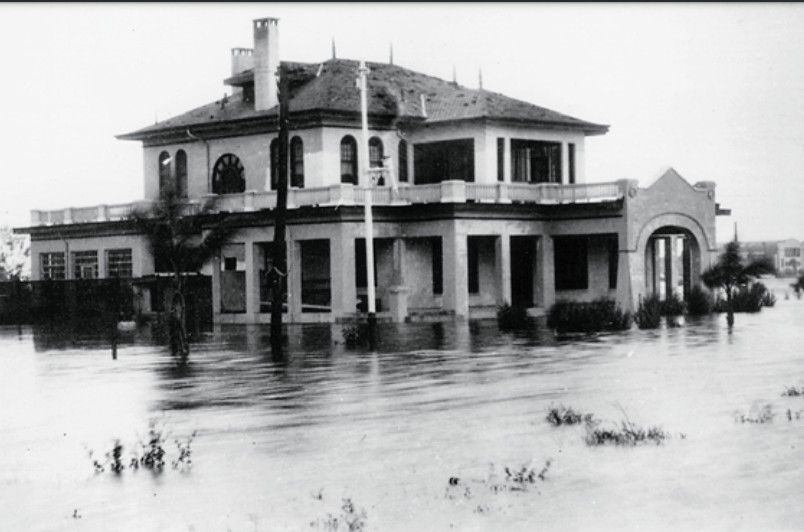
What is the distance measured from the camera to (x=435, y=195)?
4422cm

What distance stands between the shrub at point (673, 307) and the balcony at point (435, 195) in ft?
12.9

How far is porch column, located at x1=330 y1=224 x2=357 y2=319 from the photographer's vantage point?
4331cm

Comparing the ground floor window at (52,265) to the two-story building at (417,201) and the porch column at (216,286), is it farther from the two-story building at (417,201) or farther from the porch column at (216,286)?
the porch column at (216,286)

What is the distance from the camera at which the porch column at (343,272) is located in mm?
43312

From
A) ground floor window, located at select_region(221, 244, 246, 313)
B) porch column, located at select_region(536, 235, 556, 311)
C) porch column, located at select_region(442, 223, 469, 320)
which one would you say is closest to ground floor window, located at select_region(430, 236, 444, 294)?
porch column, located at select_region(442, 223, 469, 320)

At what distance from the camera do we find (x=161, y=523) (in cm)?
1212

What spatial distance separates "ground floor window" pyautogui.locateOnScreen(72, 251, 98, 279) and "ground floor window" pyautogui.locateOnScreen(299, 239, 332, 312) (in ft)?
34.9

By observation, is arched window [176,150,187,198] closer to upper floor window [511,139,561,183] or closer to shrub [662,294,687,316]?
upper floor window [511,139,561,183]

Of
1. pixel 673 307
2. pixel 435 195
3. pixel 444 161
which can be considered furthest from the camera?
pixel 444 161

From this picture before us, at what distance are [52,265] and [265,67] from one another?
13967 mm

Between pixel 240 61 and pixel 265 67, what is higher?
pixel 240 61

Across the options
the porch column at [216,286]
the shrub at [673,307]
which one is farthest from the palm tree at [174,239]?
the shrub at [673,307]

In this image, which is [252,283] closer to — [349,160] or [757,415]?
[349,160]

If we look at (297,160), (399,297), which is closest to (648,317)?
(399,297)
